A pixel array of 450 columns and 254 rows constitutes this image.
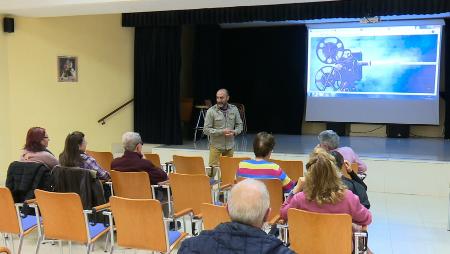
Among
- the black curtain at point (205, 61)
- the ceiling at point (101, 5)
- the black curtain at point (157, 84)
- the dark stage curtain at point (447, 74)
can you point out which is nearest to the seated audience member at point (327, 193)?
the ceiling at point (101, 5)

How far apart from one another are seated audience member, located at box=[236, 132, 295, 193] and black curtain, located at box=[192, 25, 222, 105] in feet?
→ 21.0

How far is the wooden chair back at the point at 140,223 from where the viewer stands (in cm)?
294

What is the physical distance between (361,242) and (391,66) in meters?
7.35

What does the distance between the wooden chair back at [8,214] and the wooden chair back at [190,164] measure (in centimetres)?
212

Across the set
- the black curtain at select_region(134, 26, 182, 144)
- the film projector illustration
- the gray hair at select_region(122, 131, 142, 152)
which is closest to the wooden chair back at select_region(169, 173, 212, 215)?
the gray hair at select_region(122, 131, 142, 152)

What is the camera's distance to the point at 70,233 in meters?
3.29

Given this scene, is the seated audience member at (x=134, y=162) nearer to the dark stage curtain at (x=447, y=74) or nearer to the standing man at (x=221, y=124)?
the standing man at (x=221, y=124)

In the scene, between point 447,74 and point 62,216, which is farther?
point 447,74

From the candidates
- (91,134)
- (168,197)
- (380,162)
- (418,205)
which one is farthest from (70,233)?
(91,134)

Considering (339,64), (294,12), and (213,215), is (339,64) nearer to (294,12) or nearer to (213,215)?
(294,12)

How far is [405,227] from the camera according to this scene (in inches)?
189

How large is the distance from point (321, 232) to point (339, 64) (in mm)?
7436

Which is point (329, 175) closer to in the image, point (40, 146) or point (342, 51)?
point (40, 146)

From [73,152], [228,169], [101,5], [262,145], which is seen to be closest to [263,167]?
[262,145]
